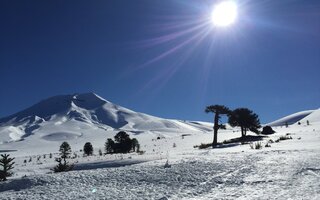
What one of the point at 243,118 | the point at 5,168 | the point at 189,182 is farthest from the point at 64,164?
the point at 243,118

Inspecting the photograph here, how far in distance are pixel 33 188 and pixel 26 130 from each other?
165794 mm

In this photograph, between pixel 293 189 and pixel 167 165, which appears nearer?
pixel 293 189

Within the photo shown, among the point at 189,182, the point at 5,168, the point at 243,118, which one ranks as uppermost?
the point at 243,118

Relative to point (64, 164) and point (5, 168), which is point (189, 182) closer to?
point (64, 164)

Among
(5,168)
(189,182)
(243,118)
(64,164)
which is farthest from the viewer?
(243,118)

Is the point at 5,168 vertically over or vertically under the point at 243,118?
under

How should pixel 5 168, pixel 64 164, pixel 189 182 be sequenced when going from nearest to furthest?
pixel 189 182
pixel 5 168
pixel 64 164

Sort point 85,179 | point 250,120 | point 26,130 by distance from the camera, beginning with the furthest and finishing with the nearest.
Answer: point 26,130
point 250,120
point 85,179

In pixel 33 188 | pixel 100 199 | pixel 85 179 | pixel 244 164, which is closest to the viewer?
pixel 100 199

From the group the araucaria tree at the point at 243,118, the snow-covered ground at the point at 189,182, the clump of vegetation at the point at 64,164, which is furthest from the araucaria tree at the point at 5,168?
the araucaria tree at the point at 243,118

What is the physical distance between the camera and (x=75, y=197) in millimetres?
6855

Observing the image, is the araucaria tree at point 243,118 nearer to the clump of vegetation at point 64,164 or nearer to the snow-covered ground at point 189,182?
the clump of vegetation at point 64,164

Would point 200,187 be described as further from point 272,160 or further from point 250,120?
point 250,120

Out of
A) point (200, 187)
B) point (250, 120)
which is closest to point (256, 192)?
point (200, 187)
